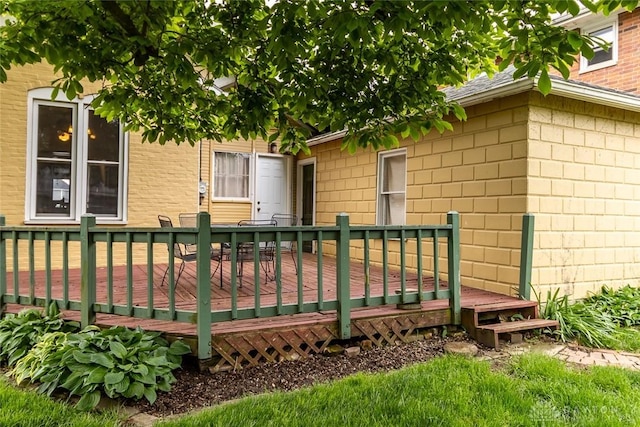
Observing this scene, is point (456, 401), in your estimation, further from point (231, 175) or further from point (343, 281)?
point (231, 175)

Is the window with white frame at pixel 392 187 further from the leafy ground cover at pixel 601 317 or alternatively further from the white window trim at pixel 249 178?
the white window trim at pixel 249 178

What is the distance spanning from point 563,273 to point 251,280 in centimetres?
394

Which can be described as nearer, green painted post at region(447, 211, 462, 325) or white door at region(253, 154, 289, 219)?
green painted post at region(447, 211, 462, 325)

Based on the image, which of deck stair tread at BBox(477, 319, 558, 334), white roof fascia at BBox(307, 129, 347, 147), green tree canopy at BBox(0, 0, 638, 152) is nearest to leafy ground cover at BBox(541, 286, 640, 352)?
deck stair tread at BBox(477, 319, 558, 334)

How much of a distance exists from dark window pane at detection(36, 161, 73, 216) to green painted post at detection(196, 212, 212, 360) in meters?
4.33

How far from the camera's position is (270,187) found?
991 cm

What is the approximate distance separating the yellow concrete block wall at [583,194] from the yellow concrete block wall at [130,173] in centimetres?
542

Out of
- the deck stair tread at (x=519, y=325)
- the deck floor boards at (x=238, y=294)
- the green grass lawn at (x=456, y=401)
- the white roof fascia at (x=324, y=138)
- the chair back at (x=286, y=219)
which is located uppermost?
the white roof fascia at (x=324, y=138)

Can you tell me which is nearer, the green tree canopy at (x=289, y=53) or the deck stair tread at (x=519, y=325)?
the green tree canopy at (x=289, y=53)

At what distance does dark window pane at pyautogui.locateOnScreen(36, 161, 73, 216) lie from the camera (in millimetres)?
6285

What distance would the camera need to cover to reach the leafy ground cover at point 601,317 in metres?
4.30

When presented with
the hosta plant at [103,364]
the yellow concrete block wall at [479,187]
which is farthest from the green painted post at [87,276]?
the yellow concrete block wall at [479,187]

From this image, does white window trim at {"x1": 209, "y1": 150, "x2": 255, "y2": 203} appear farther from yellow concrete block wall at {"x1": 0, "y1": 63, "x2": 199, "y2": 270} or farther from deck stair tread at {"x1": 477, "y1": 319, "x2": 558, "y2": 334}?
deck stair tread at {"x1": 477, "y1": 319, "x2": 558, "y2": 334}

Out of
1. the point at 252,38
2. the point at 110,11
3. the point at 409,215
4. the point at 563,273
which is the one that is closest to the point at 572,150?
the point at 563,273
